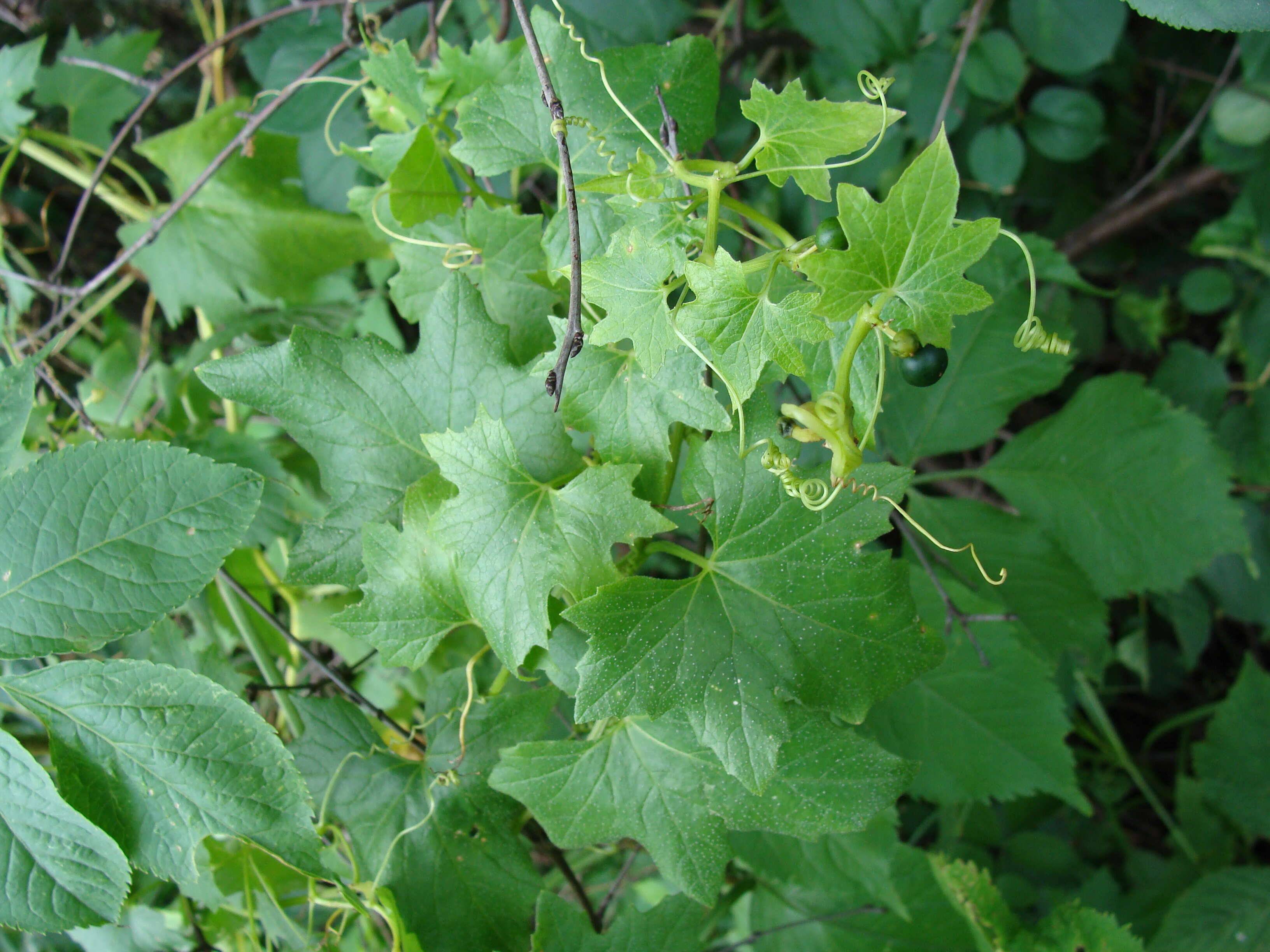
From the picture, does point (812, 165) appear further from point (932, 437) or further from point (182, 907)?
point (182, 907)

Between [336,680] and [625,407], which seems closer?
[625,407]

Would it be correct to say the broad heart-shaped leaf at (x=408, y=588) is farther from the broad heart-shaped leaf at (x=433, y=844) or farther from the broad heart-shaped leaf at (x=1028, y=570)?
the broad heart-shaped leaf at (x=1028, y=570)

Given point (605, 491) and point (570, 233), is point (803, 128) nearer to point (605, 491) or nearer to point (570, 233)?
point (570, 233)

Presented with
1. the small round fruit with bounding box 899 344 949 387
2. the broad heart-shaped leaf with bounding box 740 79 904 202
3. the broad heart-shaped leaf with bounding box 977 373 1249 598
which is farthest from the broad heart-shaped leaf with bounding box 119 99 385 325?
the broad heart-shaped leaf with bounding box 977 373 1249 598

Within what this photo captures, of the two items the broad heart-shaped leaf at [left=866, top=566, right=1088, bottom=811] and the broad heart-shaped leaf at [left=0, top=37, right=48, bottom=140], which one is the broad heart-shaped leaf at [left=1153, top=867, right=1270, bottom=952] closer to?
the broad heart-shaped leaf at [left=866, top=566, right=1088, bottom=811]

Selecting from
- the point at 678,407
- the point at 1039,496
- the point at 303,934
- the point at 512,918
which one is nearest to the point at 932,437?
the point at 1039,496

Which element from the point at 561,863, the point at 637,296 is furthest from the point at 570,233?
the point at 561,863
